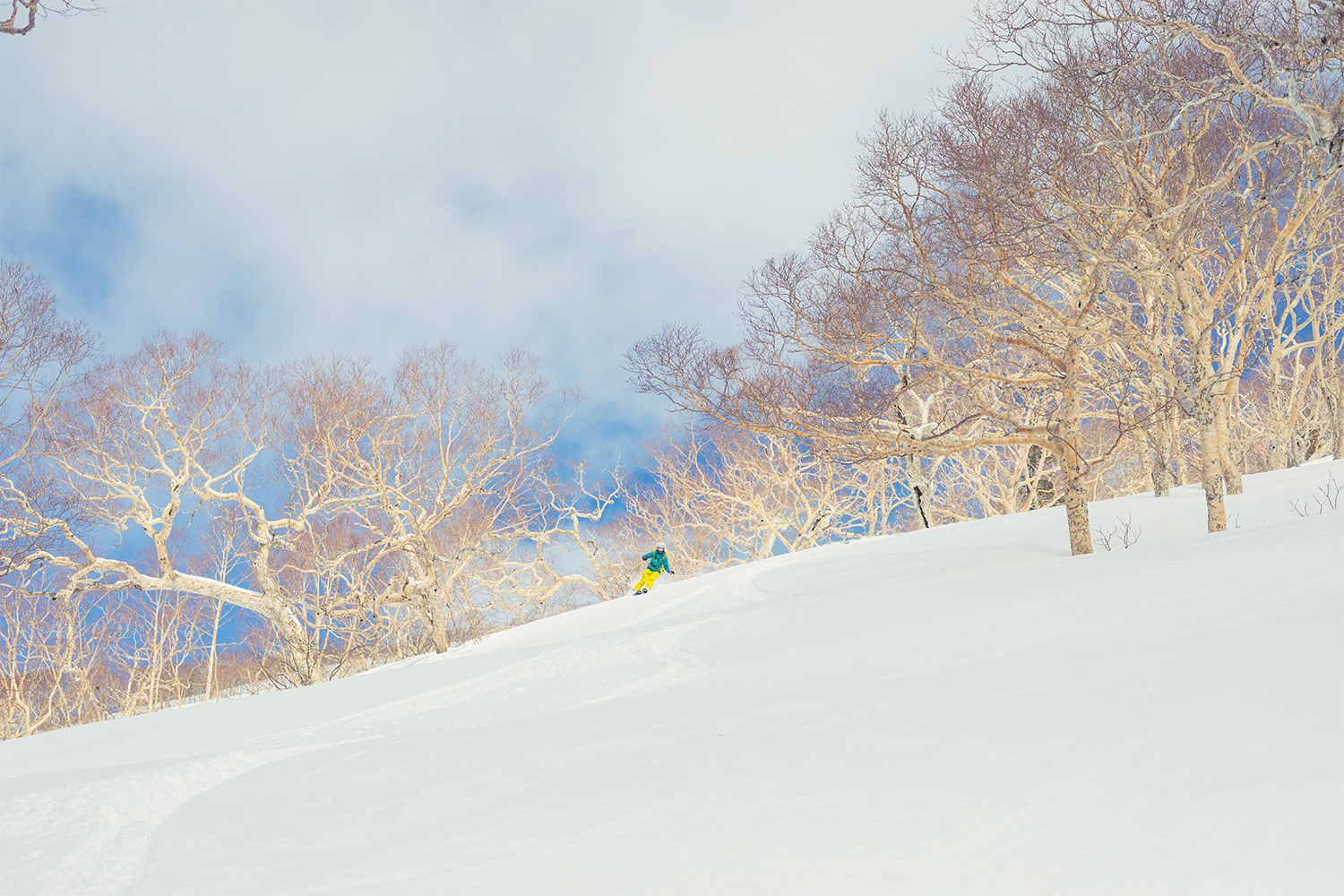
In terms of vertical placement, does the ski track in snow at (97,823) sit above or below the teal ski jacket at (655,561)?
above

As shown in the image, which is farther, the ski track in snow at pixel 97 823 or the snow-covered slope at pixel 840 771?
the ski track in snow at pixel 97 823

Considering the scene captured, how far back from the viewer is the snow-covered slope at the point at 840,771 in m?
1.58

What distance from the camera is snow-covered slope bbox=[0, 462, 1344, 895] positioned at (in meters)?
1.58

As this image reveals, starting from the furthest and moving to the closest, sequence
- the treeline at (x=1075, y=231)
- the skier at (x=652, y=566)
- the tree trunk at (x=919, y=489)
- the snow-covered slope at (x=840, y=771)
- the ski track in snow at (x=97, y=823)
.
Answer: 1. the tree trunk at (x=919, y=489)
2. the skier at (x=652, y=566)
3. the treeline at (x=1075, y=231)
4. the ski track in snow at (x=97, y=823)
5. the snow-covered slope at (x=840, y=771)

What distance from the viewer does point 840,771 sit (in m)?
2.17

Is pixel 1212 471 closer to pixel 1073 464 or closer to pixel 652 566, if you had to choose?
pixel 1073 464

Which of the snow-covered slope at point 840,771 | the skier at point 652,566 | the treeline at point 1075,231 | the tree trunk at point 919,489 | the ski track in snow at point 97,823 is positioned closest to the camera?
the snow-covered slope at point 840,771

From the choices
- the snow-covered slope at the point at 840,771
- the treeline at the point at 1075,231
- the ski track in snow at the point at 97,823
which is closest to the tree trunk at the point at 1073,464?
the treeline at the point at 1075,231

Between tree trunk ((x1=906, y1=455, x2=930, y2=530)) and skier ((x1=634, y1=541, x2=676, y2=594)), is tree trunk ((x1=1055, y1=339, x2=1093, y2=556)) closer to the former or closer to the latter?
skier ((x1=634, y1=541, x2=676, y2=594))

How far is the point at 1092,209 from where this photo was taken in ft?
26.7

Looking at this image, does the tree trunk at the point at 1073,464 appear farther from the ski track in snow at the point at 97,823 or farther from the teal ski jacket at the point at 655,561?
the teal ski jacket at the point at 655,561

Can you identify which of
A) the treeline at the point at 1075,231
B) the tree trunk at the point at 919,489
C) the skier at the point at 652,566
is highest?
the treeline at the point at 1075,231

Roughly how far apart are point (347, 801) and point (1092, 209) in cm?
873

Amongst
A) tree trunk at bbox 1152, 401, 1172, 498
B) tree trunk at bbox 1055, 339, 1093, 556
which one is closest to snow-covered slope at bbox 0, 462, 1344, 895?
tree trunk at bbox 1055, 339, 1093, 556
